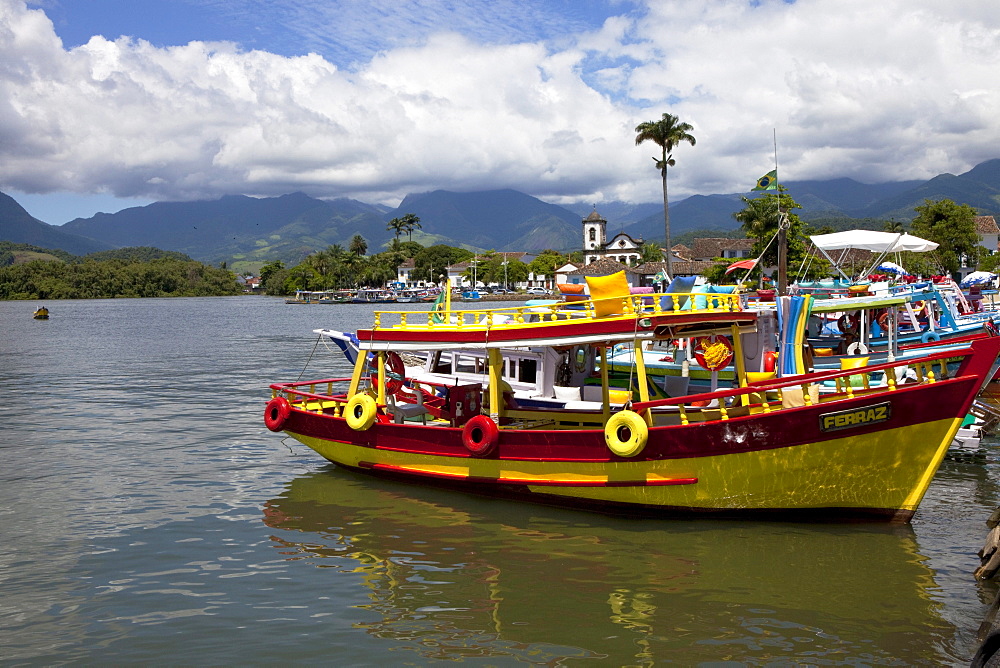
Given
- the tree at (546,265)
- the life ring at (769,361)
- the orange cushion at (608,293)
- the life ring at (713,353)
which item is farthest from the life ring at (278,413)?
the tree at (546,265)

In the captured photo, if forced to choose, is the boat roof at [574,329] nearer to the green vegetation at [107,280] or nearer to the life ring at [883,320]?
the life ring at [883,320]

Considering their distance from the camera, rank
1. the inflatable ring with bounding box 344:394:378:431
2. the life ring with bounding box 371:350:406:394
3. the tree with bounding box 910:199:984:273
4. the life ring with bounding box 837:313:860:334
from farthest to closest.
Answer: the tree with bounding box 910:199:984:273 < the life ring with bounding box 837:313:860:334 < the life ring with bounding box 371:350:406:394 < the inflatable ring with bounding box 344:394:378:431

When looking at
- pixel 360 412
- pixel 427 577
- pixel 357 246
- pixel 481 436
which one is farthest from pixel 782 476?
pixel 357 246

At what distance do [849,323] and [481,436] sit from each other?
54.9 ft

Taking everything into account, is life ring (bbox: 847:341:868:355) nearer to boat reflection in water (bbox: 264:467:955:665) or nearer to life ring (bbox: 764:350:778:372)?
life ring (bbox: 764:350:778:372)

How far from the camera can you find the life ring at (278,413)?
50.0 feet

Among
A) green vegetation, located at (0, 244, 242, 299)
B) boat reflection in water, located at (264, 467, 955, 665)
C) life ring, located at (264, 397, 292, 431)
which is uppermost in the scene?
green vegetation, located at (0, 244, 242, 299)

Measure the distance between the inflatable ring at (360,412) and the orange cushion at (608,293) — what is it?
4.51 m

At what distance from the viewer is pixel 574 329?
11680mm

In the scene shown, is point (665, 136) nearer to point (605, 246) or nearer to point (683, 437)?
point (683, 437)

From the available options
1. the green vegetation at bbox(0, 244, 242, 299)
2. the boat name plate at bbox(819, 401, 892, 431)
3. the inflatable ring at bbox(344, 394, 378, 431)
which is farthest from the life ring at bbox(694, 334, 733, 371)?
the green vegetation at bbox(0, 244, 242, 299)

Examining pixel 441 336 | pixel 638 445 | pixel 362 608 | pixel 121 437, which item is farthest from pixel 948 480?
pixel 121 437

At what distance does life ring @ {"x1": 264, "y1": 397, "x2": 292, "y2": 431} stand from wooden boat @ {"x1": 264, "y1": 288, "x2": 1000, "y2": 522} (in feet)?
6.23

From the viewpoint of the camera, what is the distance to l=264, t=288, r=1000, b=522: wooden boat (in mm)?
10312
